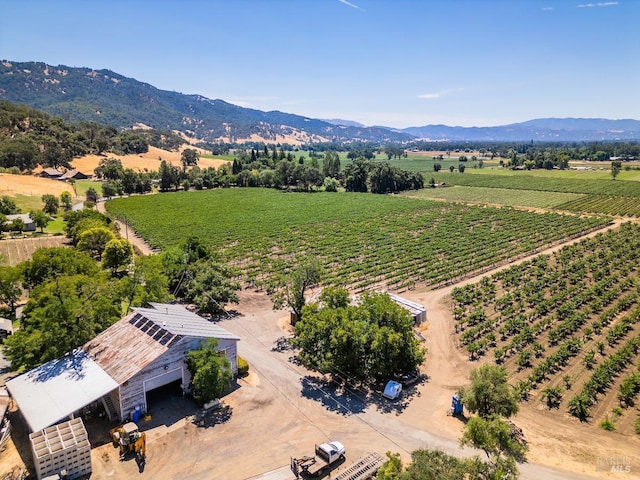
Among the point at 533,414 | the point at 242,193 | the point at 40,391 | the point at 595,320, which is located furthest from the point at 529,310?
the point at 242,193

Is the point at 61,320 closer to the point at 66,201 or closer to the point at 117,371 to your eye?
the point at 117,371

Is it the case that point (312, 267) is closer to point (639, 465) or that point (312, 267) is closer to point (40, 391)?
point (40, 391)

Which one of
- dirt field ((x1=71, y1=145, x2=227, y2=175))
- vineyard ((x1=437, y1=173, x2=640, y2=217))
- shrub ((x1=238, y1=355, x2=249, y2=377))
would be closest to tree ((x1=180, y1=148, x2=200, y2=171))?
dirt field ((x1=71, y1=145, x2=227, y2=175))

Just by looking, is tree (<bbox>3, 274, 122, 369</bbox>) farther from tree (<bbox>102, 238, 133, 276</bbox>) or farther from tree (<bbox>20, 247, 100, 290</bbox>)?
tree (<bbox>102, 238, 133, 276</bbox>)

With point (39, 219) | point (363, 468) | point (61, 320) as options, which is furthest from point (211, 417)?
point (39, 219)

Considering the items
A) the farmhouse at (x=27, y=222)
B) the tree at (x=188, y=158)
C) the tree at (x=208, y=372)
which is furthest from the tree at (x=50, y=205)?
the tree at (x=188, y=158)

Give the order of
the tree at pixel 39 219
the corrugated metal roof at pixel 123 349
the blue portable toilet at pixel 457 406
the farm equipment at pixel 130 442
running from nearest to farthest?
the farm equipment at pixel 130 442
the corrugated metal roof at pixel 123 349
the blue portable toilet at pixel 457 406
the tree at pixel 39 219

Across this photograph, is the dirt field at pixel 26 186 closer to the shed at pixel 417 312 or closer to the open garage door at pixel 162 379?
the open garage door at pixel 162 379
